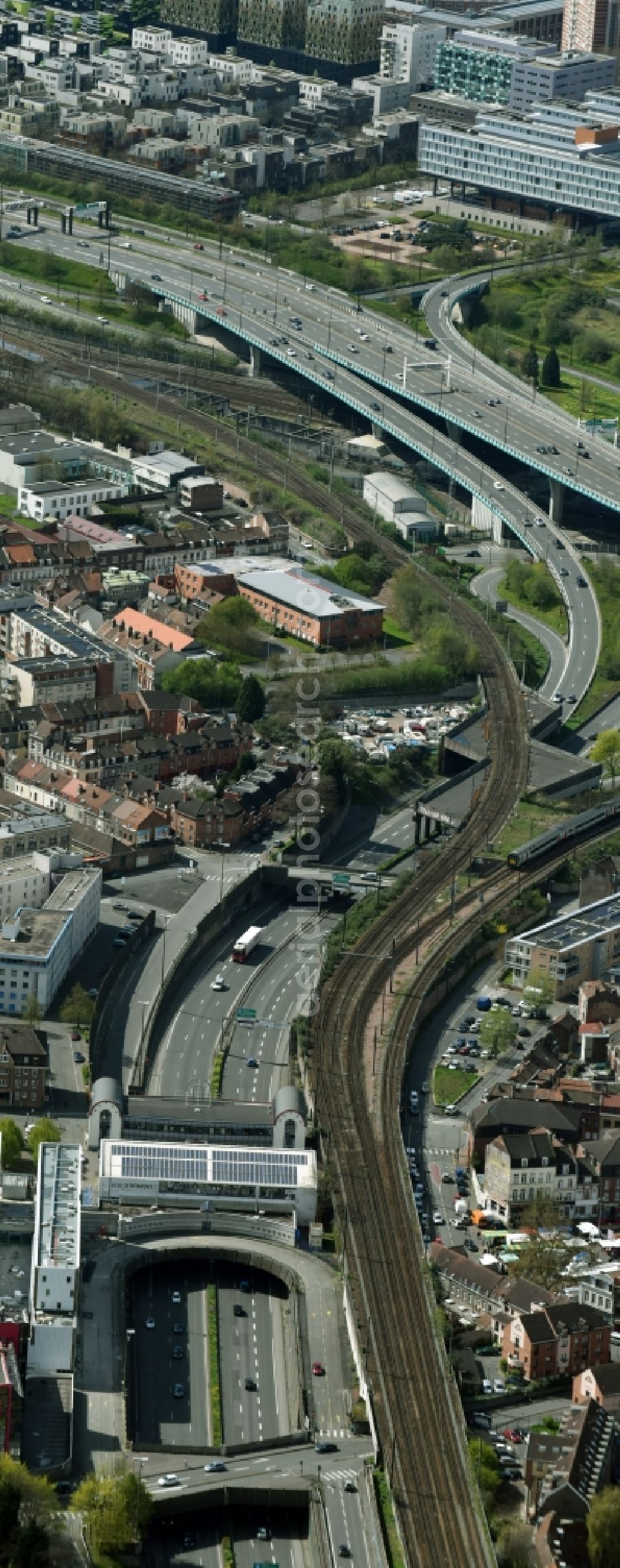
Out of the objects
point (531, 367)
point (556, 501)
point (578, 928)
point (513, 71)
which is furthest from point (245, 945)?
point (513, 71)

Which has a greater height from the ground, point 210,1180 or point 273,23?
point 273,23

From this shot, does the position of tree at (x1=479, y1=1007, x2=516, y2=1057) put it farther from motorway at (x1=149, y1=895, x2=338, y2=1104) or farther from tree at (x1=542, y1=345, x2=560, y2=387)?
tree at (x1=542, y1=345, x2=560, y2=387)

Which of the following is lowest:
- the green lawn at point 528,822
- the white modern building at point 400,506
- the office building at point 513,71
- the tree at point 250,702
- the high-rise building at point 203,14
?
the green lawn at point 528,822

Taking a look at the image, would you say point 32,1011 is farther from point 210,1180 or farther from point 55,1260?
point 55,1260

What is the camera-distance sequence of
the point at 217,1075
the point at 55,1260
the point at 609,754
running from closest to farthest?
the point at 55,1260, the point at 217,1075, the point at 609,754

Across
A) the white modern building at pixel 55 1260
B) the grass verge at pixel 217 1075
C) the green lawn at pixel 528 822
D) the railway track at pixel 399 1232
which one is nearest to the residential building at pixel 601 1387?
the railway track at pixel 399 1232

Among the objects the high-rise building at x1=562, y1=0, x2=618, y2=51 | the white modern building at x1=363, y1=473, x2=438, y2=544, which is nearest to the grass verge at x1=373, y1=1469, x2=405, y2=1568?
the white modern building at x1=363, y1=473, x2=438, y2=544

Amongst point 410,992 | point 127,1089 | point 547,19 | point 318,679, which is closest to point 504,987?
point 410,992

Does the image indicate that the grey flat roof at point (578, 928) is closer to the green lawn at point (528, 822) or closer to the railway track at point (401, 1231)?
the railway track at point (401, 1231)
